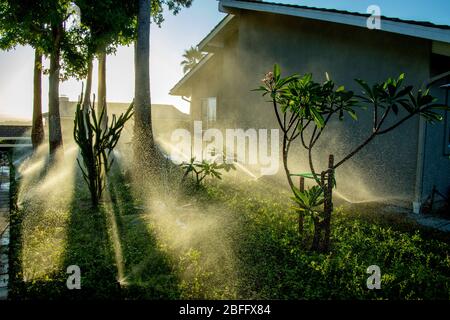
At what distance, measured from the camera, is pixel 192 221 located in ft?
20.0

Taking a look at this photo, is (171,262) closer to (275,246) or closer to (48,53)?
(275,246)

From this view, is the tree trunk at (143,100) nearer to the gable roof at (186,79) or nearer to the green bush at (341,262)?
the green bush at (341,262)

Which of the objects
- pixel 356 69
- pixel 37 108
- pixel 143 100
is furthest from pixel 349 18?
pixel 37 108

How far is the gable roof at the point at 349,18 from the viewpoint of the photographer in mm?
5578

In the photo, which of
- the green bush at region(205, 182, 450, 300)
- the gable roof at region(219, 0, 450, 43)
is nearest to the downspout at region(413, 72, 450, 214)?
the green bush at region(205, 182, 450, 300)

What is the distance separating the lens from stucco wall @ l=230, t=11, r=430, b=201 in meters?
6.80

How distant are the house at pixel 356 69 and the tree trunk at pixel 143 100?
111 inches

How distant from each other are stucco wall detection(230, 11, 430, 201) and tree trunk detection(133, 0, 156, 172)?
3.32 metres

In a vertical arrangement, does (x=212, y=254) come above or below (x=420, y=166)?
below

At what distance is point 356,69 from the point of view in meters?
7.64

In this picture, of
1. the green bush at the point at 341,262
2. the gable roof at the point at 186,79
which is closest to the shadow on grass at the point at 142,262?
the green bush at the point at 341,262

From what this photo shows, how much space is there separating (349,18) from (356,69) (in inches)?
46.8

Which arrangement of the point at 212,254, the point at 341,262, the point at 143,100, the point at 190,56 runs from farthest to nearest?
the point at 190,56 → the point at 143,100 → the point at 212,254 → the point at 341,262

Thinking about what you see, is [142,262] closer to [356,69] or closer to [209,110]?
[356,69]
